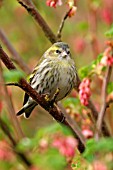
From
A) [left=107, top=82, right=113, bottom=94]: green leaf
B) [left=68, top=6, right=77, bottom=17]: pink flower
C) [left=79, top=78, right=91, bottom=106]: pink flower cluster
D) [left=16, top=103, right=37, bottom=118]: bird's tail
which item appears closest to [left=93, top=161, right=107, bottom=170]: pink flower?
[left=79, top=78, right=91, bottom=106]: pink flower cluster

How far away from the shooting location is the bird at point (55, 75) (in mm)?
4206

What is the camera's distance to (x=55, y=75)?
4.27 m

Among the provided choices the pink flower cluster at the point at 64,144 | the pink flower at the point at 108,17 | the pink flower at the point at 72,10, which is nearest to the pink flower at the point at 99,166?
the pink flower cluster at the point at 64,144

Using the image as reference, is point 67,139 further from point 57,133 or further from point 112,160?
point 112,160

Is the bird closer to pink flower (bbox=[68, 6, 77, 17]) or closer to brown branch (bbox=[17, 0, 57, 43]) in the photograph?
brown branch (bbox=[17, 0, 57, 43])

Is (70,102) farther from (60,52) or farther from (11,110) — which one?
(11,110)

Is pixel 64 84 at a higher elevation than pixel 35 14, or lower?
lower

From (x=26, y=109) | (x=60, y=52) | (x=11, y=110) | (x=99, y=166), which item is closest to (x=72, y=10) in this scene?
(x=60, y=52)

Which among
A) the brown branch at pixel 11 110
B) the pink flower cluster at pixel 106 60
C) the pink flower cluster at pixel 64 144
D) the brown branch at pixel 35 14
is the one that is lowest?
the pink flower cluster at pixel 64 144

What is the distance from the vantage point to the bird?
4206 millimetres

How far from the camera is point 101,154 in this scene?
2.68 metres

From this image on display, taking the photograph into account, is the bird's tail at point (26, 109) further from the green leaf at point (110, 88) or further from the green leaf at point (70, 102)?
the green leaf at point (110, 88)

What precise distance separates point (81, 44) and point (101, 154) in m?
3.61

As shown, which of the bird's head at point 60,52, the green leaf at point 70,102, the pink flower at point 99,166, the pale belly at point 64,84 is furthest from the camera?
the bird's head at point 60,52
